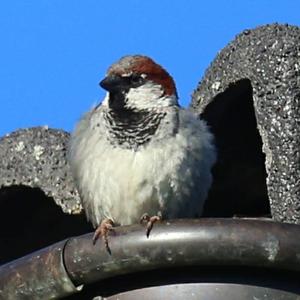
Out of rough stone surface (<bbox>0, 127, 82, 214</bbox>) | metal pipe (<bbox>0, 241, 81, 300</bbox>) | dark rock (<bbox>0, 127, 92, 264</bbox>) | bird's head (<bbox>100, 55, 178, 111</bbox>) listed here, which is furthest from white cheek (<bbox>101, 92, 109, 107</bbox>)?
metal pipe (<bbox>0, 241, 81, 300</bbox>)

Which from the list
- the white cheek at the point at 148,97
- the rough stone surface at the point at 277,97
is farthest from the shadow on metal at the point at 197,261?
the white cheek at the point at 148,97

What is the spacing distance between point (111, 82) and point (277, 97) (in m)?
0.74

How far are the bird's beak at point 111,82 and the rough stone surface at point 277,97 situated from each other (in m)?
0.56

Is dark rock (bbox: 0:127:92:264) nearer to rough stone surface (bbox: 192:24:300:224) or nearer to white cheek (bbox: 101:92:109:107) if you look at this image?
rough stone surface (bbox: 192:24:300:224)

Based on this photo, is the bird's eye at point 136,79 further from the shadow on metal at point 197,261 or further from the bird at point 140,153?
the shadow on metal at point 197,261

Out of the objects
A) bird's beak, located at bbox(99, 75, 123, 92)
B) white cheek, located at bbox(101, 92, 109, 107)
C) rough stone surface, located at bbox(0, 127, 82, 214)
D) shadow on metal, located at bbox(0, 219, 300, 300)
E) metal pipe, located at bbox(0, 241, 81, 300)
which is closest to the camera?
shadow on metal, located at bbox(0, 219, 300, 300)

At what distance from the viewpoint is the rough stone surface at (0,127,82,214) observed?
1943 millimetres

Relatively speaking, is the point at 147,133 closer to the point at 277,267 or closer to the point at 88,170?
the point at 88,170

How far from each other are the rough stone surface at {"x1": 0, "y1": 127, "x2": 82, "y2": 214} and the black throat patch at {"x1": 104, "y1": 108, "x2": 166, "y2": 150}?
52 cm

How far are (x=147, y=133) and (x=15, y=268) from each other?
81cm

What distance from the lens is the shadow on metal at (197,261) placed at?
1.59 metres

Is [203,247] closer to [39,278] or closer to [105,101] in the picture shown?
[39,278]

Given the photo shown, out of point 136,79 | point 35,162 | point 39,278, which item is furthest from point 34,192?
point 136,79

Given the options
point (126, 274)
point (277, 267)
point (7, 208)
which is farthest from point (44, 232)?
point (277, 267)
